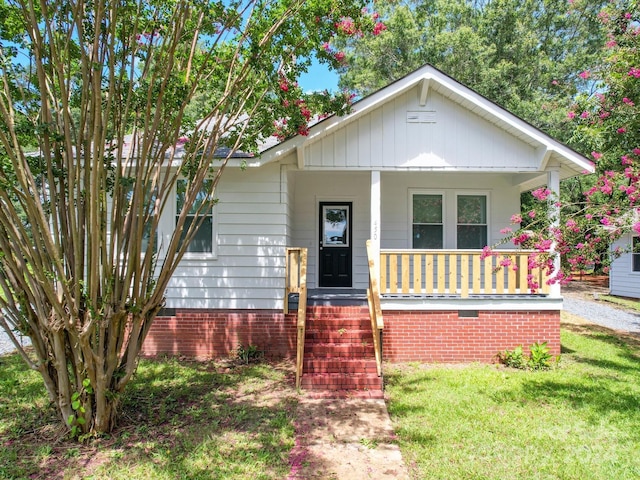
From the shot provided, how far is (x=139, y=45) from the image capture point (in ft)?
15.8

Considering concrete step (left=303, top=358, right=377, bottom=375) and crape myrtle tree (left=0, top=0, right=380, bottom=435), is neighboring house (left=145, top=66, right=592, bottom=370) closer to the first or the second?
concrete step (left=303, top=358, right=377, bottom=375)

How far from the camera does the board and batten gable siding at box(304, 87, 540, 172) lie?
744 cm

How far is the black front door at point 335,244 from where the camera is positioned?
9266 mm

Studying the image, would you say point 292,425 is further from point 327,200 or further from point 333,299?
point 327,200

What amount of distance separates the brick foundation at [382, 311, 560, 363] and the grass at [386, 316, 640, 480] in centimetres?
38

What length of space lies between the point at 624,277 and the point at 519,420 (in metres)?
15.0

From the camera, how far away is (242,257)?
24.6 ft

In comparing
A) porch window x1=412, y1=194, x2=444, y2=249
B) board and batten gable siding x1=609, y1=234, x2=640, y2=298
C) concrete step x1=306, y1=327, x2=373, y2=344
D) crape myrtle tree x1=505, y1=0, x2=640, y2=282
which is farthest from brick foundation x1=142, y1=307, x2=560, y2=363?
board and batten gable siding x1=609, y1=234, x2=640, y2=298

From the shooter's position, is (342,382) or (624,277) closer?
(342,382)

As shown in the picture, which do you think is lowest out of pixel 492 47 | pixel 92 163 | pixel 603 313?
pixel 603 313

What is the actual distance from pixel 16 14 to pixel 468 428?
243 inches

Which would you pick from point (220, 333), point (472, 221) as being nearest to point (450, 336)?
point (472, 221)

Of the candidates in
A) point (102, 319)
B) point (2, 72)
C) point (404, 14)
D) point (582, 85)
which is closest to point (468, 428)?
point (102, 319)

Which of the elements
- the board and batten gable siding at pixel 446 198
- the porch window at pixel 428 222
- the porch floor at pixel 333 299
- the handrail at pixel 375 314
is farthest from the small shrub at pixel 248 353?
the porch window at pixel 428 222
